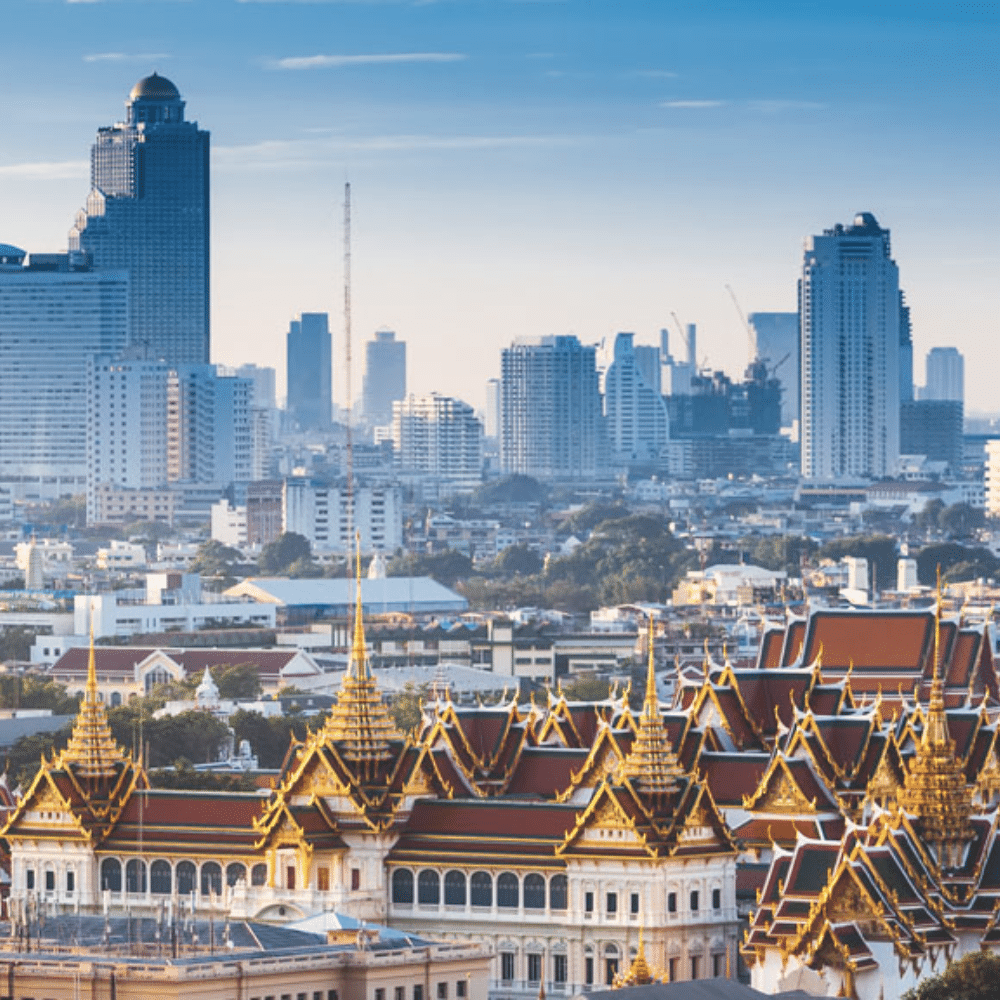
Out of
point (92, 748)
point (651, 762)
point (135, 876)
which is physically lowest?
point (135, 876)

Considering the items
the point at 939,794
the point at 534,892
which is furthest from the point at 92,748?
the point at 939,794

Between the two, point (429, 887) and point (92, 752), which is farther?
point (92, 752)

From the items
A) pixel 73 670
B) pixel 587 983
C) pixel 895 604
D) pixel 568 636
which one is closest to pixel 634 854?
pixel 587 983

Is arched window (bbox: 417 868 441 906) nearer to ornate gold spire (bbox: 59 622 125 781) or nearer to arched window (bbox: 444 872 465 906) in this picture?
arched window (bbox: 444 872 465 906)

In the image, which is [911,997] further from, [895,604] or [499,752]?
[895,604]

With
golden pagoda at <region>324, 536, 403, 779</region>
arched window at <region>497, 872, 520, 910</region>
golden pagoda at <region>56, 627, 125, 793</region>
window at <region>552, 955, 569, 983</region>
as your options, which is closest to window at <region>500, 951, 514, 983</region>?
window at <region>552, 955, 569, 983</region>

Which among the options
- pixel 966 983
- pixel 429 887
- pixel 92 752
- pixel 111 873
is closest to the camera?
pixel 966 983

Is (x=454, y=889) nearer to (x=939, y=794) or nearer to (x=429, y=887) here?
(x=429, y=887)
